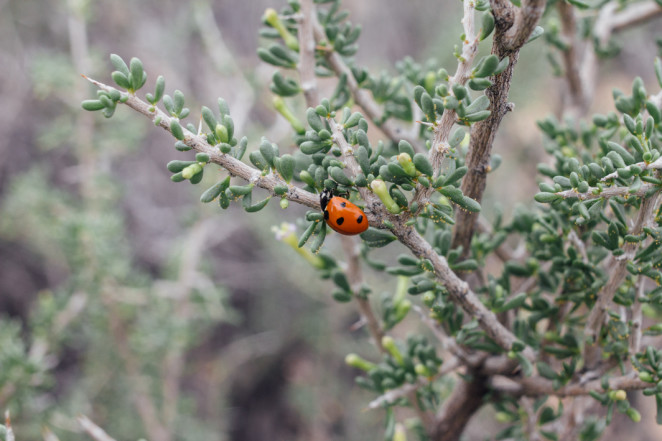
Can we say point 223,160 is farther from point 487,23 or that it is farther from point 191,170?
point 487,23

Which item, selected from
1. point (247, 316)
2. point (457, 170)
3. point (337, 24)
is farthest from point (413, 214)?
point (247, 316)

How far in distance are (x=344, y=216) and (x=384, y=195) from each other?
0.07m

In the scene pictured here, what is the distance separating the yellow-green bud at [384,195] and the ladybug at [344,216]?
5cm

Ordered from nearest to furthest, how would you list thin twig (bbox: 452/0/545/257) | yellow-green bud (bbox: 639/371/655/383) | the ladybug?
thin twig (bbox: 452/0/545/257), the ladybug, yellow-green bud (bbox: 639/371/655/383)

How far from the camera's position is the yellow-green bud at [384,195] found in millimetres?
703

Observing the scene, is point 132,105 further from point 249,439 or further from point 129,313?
point 249,439

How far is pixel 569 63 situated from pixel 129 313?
6.46ft

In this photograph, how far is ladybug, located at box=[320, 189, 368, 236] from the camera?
739 millimetres

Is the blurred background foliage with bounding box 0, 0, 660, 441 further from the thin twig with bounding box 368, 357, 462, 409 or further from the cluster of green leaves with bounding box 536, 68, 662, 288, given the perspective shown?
the cluster of green leaves with bounding box 536, 68, 662, 288

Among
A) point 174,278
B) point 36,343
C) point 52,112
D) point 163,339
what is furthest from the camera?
point 52,112

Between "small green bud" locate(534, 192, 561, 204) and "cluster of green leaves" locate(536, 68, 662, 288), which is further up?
"cluster of green leaves" locate(536, 68, 662, 288)

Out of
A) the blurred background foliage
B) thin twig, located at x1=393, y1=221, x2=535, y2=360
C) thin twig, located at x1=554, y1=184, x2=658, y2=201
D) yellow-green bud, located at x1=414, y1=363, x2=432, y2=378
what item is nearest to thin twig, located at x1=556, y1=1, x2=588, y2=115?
the blurred background foliage

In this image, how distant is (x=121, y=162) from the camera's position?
3.65 metres

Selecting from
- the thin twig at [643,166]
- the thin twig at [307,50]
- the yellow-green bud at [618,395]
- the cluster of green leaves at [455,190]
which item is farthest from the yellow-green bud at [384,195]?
the yellow-green bud at [618,395]
